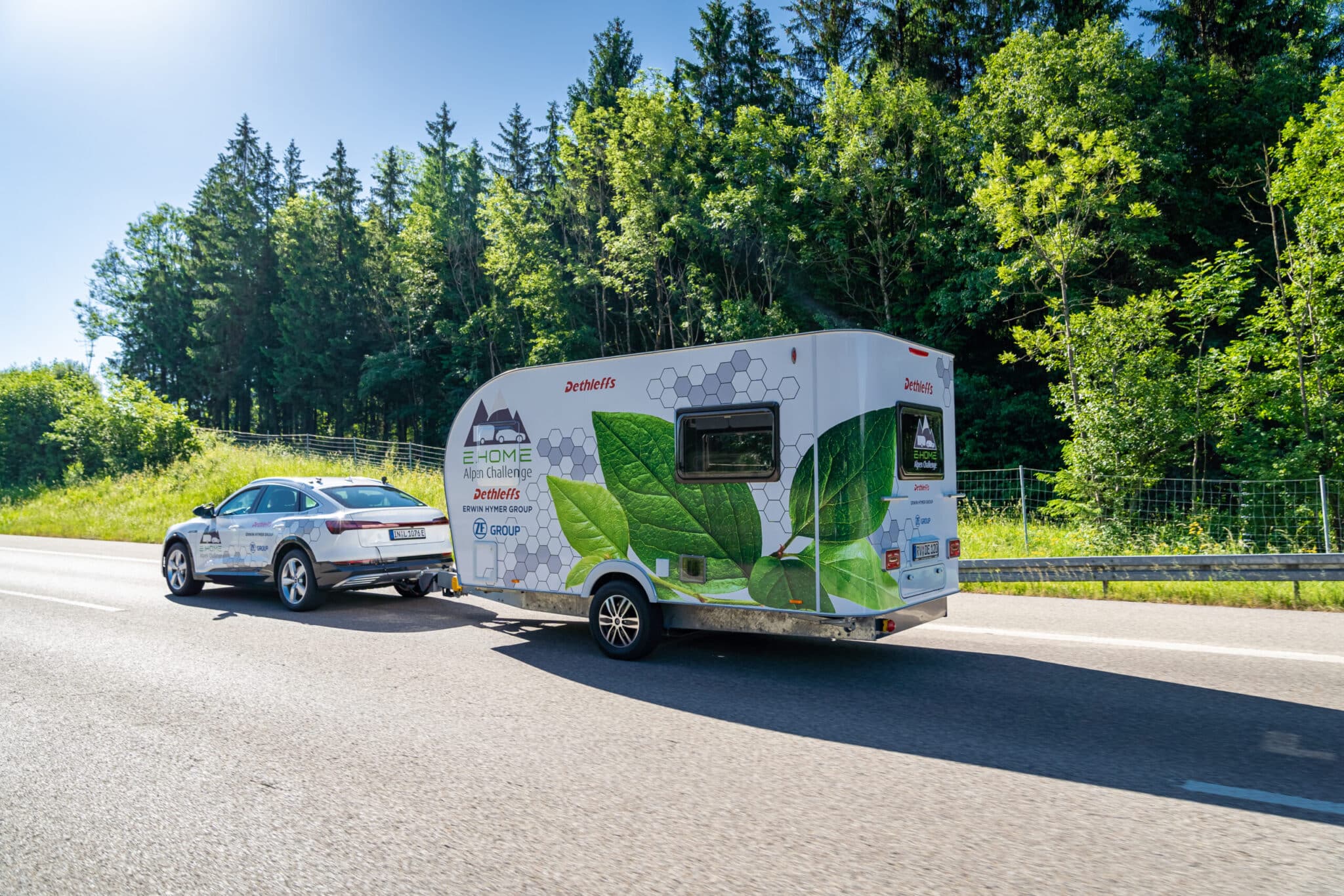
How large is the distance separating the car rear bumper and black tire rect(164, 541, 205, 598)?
9.71ft

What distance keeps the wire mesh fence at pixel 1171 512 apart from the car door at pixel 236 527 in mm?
10848

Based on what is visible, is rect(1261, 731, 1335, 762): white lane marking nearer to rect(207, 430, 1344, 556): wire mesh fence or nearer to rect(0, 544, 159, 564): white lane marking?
rect(207, 430, 1344, 556): wire mesh fence

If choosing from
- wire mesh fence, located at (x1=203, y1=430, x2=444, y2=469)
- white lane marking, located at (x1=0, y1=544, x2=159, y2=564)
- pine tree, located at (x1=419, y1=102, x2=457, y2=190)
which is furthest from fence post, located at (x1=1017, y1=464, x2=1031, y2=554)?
pine tree, located at (x1=419, y1=102, x2=457, y2=190)

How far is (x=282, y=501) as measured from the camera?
34.3ft

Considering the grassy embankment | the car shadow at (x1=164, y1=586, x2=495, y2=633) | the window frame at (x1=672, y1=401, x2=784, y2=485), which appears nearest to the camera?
the window frame at (x1=672, y1=401, x2=784, y2=485)

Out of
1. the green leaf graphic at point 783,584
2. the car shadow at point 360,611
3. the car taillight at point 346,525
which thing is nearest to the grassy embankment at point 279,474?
the green leaf graphic at point 783,584

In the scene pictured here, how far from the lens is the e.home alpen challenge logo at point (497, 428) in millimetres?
7895

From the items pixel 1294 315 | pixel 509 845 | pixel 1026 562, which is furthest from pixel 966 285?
pixel 509 845

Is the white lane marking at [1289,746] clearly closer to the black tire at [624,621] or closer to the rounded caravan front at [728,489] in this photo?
the rounded caravan front at [728,489]

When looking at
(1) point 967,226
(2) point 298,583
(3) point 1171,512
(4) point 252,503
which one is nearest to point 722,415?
(2) point 298,583

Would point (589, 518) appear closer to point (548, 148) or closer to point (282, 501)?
point (282, 501)

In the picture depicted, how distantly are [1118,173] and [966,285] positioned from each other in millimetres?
5890

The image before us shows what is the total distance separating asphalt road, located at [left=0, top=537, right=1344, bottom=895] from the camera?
329 centimetres

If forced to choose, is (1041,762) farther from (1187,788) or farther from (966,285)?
Result: (966,285)
